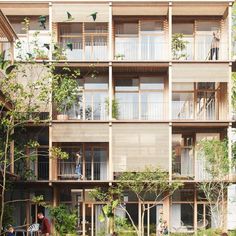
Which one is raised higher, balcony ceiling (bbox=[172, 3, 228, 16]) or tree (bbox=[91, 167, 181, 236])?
balcony ceiling (bbox=[172, 3, 228, 16])

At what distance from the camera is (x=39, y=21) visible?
33.0 m

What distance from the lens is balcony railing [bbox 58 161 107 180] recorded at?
33.8 metres

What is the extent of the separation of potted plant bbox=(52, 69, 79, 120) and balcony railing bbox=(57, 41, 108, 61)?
3.53 ft

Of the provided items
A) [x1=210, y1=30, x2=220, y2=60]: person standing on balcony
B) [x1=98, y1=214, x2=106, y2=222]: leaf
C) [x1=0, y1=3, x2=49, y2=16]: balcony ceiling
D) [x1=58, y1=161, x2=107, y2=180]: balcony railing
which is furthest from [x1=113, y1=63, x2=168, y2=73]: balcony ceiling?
[x1=98, y1=214, x2=106, y2=222]: leaf

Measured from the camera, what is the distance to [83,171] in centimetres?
3412

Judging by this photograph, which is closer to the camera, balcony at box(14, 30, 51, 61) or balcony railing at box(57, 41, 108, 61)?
balcony at box(14, 30, 51, 61)

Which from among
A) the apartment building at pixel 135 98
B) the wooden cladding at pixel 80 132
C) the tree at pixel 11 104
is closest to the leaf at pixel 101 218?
the apartment building at pixel 135 98

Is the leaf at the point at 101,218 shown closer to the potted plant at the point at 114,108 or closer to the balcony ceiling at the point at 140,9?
the potted plant at the point at 114,108

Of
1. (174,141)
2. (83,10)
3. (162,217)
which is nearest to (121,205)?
(162,217)

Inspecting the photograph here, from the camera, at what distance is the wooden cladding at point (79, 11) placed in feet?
110

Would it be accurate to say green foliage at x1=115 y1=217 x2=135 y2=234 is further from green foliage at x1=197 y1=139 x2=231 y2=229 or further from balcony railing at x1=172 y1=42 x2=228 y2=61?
balcony railing at x1=172 y1=42 x2=228 y2=61

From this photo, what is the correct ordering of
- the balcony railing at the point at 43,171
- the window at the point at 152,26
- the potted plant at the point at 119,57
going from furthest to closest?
the window at the point at 152,26, the potted plant at the point at 119,57, the balcony railing at the point at 43,171

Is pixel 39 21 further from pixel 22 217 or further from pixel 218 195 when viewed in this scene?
pixel 218 195

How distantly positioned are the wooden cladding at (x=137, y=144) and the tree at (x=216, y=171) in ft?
6.71
